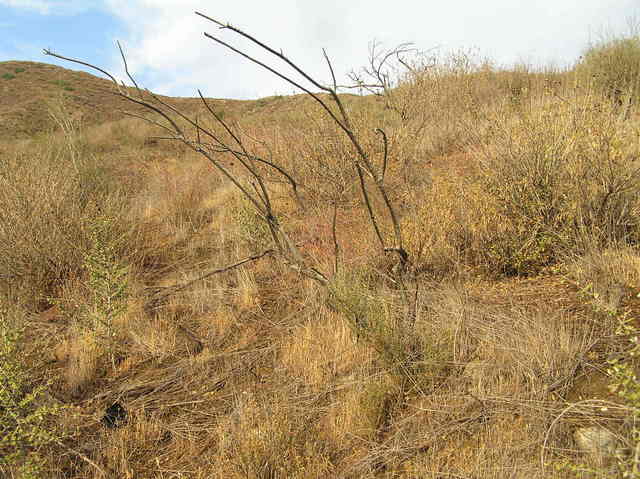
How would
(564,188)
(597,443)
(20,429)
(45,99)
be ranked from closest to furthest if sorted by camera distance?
(597,443)
(20,429)
(564,188)
(45,99)

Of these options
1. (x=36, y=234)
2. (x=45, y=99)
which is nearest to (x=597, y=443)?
(x=36, y=234)

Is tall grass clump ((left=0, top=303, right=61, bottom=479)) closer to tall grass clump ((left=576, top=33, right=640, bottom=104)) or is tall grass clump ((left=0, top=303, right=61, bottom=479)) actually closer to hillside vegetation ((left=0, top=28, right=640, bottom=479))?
hillside vegetation ((left=0, top=28, right=640, bottom=479))

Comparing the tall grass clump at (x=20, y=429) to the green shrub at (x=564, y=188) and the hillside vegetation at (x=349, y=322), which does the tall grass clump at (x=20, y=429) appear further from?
the green shrub at (x=564, y=188)

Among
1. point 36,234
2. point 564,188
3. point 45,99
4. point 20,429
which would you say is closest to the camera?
point 20,429

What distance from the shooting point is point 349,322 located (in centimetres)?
264

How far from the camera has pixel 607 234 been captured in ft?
10.6

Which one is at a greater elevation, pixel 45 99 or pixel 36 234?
pixel 45 99

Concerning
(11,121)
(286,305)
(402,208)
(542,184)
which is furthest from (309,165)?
(11,121)

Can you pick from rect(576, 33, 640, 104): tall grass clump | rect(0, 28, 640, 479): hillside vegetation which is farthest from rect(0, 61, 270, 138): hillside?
rect(576, 33, 640, 104): tall grass clump

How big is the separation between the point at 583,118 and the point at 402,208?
1.96 meters

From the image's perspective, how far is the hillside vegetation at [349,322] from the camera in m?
1.95

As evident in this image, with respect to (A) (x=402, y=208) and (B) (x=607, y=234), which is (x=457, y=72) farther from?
(B) (x=607, y=234)

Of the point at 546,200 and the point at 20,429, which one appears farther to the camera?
the point at 546,200

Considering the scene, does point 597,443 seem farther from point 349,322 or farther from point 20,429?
point 20,429
